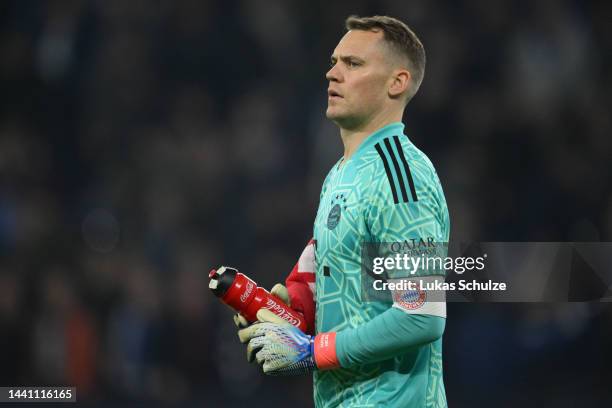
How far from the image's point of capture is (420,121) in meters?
9.11

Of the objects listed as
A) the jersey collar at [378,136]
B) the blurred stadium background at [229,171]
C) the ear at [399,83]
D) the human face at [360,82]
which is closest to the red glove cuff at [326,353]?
the jersey collar at [378,136]

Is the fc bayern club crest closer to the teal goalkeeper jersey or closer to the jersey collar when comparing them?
the teal goalkeeper jersey

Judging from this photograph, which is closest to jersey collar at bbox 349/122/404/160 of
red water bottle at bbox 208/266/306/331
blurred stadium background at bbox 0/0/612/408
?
red water bottle at bbox 208/266/306/331

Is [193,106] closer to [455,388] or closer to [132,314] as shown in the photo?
[132,314]

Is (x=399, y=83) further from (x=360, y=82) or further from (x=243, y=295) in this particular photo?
(x=243, y=295)

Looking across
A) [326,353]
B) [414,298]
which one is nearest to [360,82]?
[414,298]

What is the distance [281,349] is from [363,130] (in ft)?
3.00

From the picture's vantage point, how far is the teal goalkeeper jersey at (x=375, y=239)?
3.32 metres

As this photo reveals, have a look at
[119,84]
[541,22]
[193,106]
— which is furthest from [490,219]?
[119,84]

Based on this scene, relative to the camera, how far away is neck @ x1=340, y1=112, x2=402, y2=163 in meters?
Result: 3.64

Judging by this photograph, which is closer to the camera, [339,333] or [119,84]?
[339,333]

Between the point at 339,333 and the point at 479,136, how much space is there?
5996 mm

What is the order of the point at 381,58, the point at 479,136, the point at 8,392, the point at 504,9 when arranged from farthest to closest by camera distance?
the point at 504,9 < the point at 479,136 < the point at 8,392 < the point at 381,58

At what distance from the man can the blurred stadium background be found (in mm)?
3881
